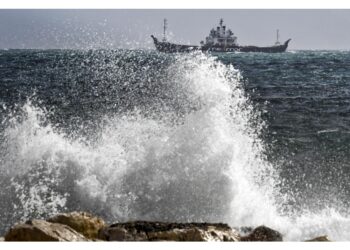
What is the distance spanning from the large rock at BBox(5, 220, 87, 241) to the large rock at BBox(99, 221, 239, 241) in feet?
1.00

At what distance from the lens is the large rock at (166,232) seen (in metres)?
4.66

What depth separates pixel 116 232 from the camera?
4805mm

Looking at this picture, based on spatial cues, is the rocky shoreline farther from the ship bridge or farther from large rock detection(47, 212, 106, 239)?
the ship bridge

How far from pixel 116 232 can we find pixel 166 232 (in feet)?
1.37

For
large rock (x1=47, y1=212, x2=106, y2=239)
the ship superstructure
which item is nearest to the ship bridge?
the ship superstructure

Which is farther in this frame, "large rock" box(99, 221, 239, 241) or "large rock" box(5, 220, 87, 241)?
"large rock" box(99, 221, 239, 241)

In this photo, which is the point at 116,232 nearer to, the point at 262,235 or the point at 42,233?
the point at 42,233

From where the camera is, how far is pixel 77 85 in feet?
52.8

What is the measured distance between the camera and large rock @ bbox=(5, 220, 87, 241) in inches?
173

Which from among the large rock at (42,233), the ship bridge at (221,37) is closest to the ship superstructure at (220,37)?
the ship bridge at (221,37)

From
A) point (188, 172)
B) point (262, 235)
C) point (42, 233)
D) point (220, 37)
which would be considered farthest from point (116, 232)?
point (220, 37)
